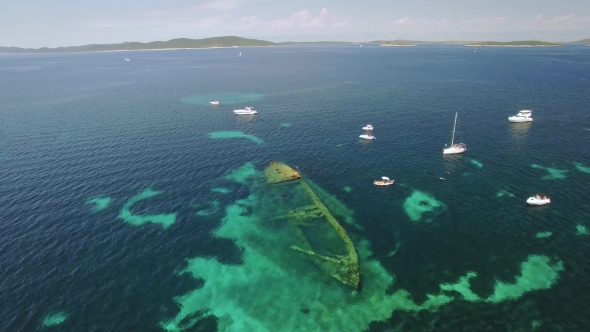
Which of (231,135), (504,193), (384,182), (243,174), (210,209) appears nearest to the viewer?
(210,209)

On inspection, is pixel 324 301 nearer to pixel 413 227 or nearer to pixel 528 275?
pixel 413 227

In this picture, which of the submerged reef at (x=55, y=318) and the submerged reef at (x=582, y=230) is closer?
the submerged reef at (x=55, y=318)

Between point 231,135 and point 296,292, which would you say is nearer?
point 296,292

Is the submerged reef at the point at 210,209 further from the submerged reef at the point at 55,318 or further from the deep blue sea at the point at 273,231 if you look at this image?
the submerged reef at the point at 55,318

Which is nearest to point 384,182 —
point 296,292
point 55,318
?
point 296,292

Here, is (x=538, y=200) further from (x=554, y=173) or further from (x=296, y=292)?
(x=296, y=292)

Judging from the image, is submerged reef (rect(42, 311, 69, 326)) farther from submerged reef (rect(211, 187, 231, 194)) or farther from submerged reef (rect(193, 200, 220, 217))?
submerged reef (rect(211, 187, 231, 194))

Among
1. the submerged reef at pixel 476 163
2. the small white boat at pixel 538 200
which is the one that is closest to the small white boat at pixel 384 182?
the submerged reef at pixel 476 163
